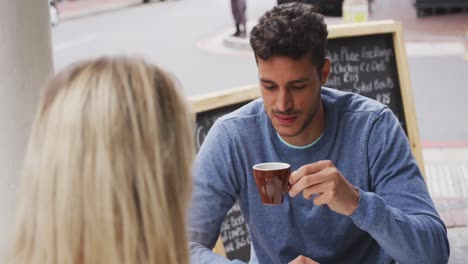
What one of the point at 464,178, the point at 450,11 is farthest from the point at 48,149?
the point at 450,11

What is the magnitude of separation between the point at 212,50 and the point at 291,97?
41.6ft

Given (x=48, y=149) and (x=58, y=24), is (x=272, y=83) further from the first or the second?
(x=58, y=24)

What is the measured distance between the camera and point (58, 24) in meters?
20.8

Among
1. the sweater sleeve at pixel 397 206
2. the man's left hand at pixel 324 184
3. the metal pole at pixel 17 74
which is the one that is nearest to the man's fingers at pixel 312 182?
the man's left hand at pixel 324 184

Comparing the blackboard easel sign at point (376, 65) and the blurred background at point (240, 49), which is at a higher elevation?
the blackboard easel sign at point (376, 65)

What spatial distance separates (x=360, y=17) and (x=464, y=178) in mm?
1860

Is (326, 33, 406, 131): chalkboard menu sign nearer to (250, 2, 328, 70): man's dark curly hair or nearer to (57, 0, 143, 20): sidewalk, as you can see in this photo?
(250, 2, 328, 70): man's dark curly hair

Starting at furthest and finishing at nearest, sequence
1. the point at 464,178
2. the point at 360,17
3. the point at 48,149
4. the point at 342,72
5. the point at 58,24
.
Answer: the point at 58,24, the point at 464,178, the point at 360,17, the point at 342,72, the point at 48,149

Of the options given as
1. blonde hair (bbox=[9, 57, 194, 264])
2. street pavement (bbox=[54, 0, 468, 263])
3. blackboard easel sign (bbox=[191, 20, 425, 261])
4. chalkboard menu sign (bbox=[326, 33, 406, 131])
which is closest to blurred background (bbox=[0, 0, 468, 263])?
street pavement (bbox=[54, 0, 468, 263])

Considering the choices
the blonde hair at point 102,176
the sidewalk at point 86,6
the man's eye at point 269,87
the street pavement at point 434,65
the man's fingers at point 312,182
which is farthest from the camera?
the sidewalk at point 86,6

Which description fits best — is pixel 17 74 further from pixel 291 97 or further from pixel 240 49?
pixel 240 49

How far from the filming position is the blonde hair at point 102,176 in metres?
1.24

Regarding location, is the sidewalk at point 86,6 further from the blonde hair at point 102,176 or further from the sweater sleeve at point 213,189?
the blonde hair at point 102,176

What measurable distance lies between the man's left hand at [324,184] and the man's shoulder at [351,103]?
470 millimetres
